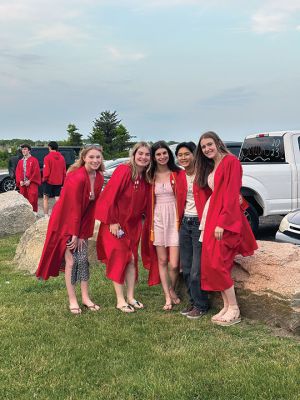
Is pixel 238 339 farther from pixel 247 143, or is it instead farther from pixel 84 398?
pixel 247 143

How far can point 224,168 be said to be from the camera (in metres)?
4.63

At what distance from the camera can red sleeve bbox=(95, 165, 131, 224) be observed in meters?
5.07

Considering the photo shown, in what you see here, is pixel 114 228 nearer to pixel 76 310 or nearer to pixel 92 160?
pixel 92 160

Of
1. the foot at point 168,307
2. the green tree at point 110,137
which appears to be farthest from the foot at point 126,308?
A: the green tree at point 110,137

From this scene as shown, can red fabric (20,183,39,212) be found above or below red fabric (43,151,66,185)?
below

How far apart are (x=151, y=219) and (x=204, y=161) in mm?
882

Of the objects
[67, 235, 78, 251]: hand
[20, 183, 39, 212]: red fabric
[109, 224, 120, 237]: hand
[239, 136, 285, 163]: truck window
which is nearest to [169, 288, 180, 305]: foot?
[109, 224, 120, 237]: hand

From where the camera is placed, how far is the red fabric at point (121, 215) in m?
5.10

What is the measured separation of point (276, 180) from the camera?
887 cm

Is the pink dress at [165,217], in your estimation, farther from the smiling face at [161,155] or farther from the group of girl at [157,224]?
the smiling face at [161,155]

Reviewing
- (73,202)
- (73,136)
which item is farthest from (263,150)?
(73,136)

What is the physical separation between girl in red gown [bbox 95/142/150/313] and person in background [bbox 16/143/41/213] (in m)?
6.89

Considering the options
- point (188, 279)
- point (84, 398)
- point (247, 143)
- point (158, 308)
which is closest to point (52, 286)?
point (158, 308)

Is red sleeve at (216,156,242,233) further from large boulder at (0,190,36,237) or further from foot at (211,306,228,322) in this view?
large boulder at (0,190,36,237)
